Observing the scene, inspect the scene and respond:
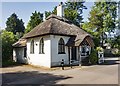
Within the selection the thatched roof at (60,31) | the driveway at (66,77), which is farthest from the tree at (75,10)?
the driveway at (66,77)

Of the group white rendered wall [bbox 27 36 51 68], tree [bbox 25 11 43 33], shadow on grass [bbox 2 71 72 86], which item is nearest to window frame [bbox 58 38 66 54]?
white rendered wall [bbox 27 36 51 68]

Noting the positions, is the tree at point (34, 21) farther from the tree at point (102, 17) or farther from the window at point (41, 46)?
the window at point (41, 46)

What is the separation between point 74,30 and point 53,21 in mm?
3148

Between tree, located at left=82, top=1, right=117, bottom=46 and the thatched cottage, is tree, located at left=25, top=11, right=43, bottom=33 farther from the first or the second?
the thatched cottage

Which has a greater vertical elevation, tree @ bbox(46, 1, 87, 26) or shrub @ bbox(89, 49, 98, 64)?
tree @ bbox(46, 1, 87, 26)

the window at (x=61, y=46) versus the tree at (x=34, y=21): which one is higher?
the tree at (x=34, y=21)

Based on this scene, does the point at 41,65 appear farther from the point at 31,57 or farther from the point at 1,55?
the point at 1,55

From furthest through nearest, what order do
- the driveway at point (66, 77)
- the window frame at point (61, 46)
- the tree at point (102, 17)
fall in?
the tree at point (102, 17)
the window frame at point (61, 46)
the driveway at point (66, 77)

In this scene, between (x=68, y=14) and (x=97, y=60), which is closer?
(x=97, y=60)

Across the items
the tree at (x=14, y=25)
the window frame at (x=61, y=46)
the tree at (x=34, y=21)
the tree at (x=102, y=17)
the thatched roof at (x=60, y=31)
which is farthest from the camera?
the tree at (x=14, y=25)

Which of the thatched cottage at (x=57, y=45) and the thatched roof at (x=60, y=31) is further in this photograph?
the thatched roof at (x=60, y=31)

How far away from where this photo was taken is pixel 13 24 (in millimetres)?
82750

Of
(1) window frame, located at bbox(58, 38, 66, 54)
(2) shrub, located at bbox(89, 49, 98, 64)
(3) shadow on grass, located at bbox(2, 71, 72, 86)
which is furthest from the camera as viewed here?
(2) shrub, located at bbox(89, 49, 98, 64)

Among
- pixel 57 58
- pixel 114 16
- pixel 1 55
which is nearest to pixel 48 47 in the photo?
pixel 57 58
